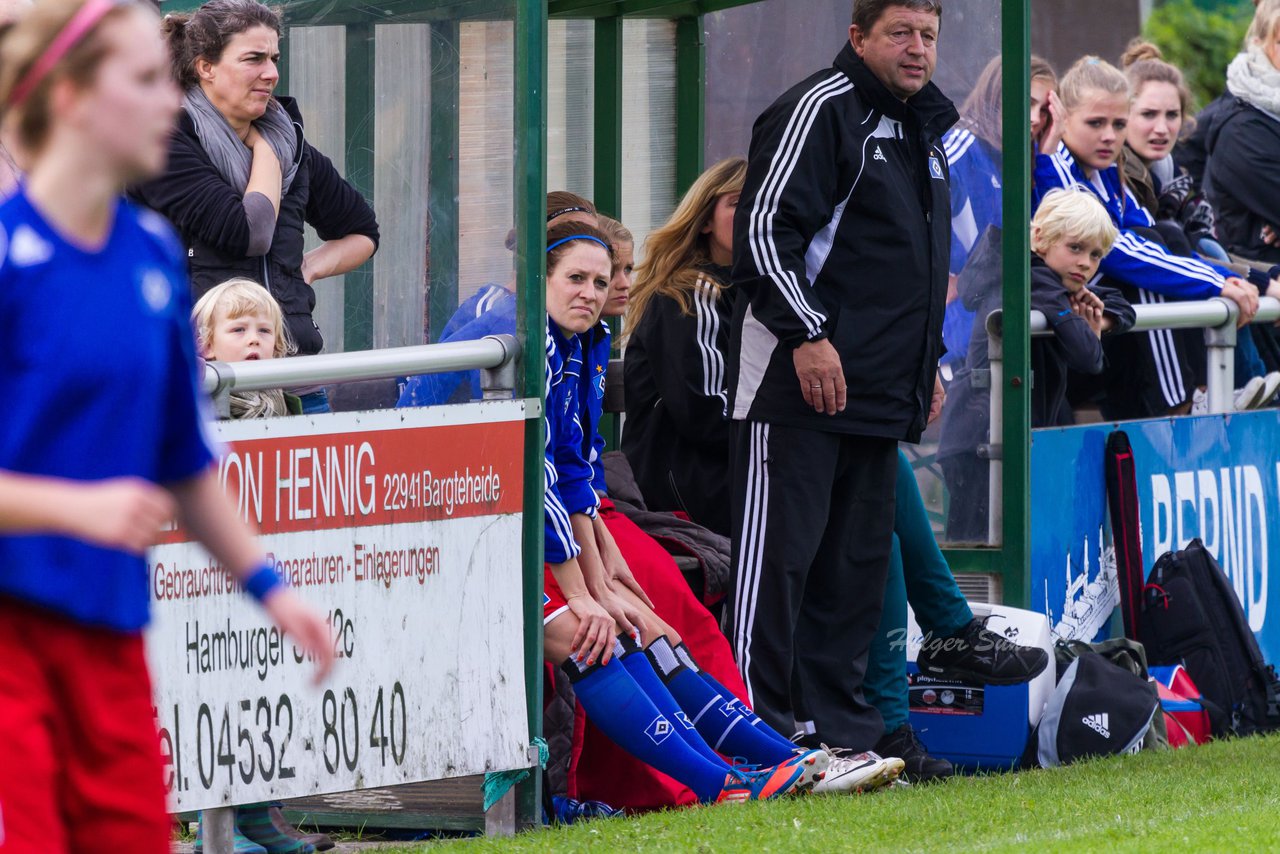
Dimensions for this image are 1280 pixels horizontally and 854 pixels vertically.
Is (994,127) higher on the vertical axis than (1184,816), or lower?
higher

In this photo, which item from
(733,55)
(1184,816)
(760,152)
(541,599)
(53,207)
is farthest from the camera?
(733,55)

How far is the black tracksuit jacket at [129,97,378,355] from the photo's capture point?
5355 millimetres

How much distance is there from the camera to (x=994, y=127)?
729 cm

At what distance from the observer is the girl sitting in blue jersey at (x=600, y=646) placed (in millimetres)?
5527

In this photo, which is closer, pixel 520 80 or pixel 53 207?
pixel 53 207

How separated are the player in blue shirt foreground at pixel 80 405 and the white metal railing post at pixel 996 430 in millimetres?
4710

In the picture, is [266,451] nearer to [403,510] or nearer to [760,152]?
[403,510]

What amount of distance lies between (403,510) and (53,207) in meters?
2.57

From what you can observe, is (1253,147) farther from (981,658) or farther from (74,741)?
(74,741)

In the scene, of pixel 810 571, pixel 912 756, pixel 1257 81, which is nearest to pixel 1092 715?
pixel 912 756

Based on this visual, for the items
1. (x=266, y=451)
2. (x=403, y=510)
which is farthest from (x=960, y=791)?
(x=266, y=451)

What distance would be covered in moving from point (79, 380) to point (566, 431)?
10.5ft

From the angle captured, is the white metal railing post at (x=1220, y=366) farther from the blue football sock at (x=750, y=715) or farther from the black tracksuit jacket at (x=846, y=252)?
the blue football sock at (x=750, y=715)

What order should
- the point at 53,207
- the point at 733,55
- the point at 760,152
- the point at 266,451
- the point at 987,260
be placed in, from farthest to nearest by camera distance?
the point at 733,55 → the point at 987,260 → the point at 760,152 → the point at 266,451 → the point at 53,207
